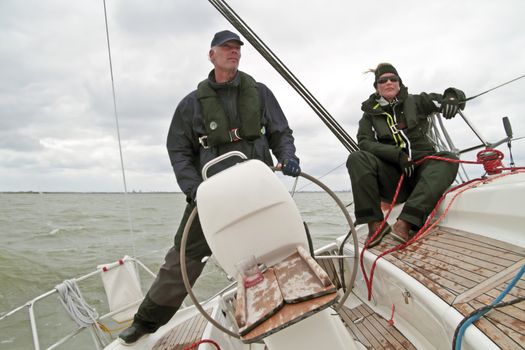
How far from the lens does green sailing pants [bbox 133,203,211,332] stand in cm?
207

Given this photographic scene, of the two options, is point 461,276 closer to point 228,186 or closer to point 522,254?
point 522,254

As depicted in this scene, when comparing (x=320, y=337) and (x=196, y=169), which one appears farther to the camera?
(x=196, y=169)

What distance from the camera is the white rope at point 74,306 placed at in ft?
7.57

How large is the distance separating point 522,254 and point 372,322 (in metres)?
0.88

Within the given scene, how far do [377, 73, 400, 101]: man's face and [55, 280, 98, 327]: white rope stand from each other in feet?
9.19

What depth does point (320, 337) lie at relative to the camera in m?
1.16

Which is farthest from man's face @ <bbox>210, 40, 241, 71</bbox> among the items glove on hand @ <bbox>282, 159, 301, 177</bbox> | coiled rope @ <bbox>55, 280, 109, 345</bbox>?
coiled rope @ <bbox>55, 280, 109, 345</bbox>

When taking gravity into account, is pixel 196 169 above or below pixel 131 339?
above

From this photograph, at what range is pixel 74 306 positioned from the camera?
235cm

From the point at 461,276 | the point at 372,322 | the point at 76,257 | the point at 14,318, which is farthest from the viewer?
the point at 76,257

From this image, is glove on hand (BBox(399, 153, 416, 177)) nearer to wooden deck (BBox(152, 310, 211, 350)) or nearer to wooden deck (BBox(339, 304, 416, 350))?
wooden deck (BBox(339, 304, 416, 350))

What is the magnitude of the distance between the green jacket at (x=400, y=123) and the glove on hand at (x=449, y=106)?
55 mm

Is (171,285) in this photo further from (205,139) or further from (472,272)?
(472,272)

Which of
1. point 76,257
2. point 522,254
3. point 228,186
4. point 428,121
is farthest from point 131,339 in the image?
point 76,257
